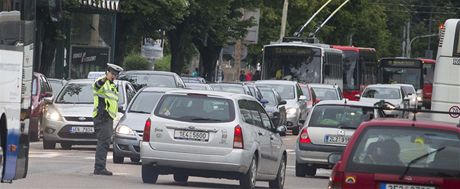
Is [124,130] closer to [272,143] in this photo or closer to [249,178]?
[272,143]

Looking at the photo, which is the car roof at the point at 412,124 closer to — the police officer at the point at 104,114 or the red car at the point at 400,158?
the red car at the point at 400,158

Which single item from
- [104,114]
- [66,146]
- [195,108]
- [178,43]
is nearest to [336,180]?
[195,108]

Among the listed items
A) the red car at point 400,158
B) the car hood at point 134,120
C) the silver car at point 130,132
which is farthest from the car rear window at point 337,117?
the red car at point 400,158

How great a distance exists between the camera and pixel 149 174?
65.4ft

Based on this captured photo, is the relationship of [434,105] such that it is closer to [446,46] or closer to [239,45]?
[446,46]

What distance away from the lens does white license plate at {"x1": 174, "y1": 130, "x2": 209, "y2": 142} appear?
19.2 meters

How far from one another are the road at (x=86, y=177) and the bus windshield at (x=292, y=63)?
1000 inches

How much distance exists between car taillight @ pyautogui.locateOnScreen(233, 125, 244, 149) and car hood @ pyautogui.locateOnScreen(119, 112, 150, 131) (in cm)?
529

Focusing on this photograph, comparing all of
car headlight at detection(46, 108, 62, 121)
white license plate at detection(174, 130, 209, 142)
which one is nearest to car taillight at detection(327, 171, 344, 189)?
white license plate at detection(174, 130, 209, 142)

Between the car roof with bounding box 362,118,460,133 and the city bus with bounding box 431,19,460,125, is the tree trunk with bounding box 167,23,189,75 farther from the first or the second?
the car roof with bounding box 362,118,460,133

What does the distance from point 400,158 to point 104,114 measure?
32.9 ft

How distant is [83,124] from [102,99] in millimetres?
6599

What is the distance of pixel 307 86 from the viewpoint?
46062mm

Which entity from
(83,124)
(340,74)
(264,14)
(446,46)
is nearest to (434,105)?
(446,46)
